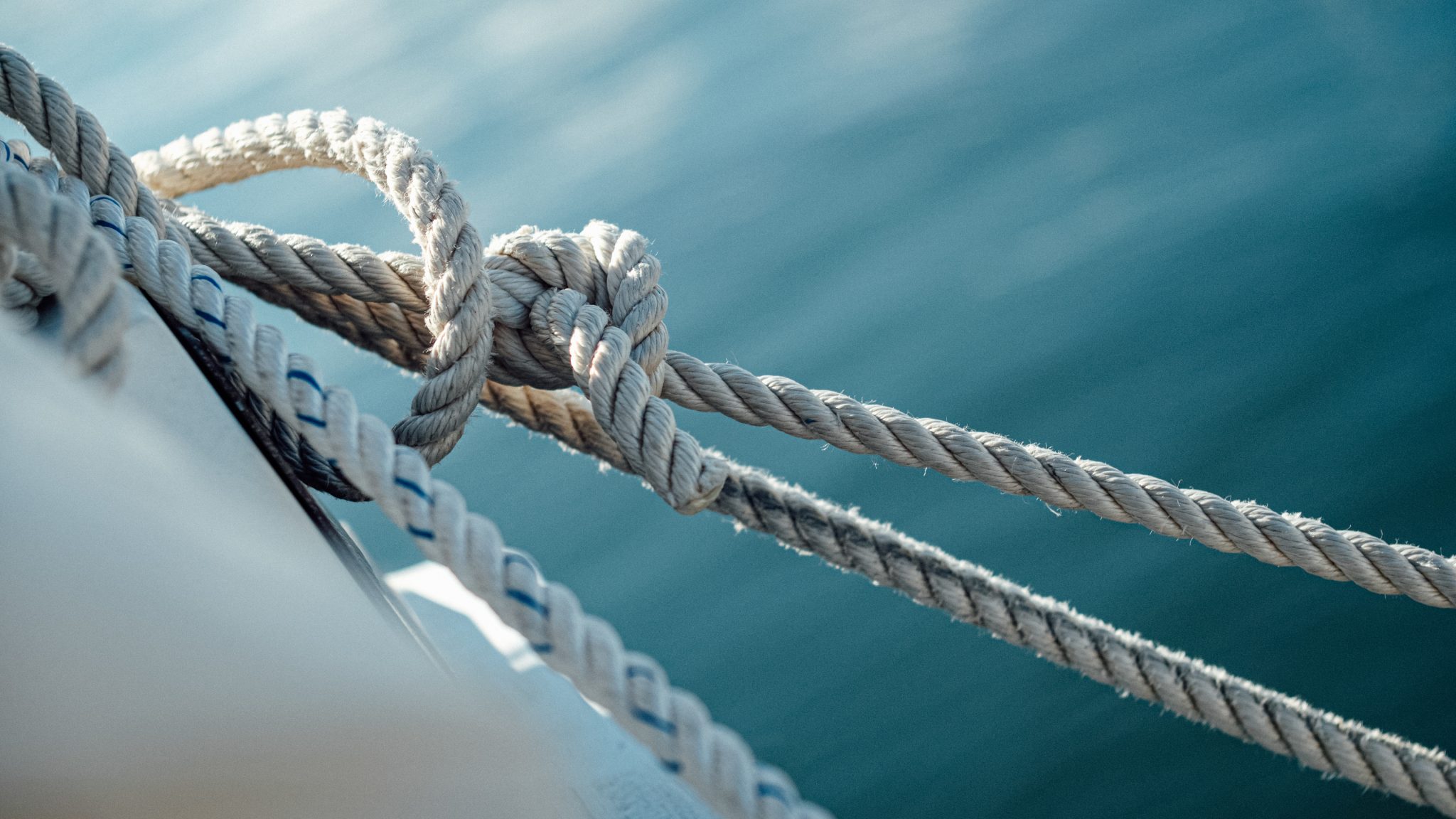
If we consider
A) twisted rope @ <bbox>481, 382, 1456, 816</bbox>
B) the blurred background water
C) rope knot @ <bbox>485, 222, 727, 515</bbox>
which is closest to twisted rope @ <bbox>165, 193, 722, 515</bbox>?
rope knot @ <bbox>485, 222, 727, 515</bbox>

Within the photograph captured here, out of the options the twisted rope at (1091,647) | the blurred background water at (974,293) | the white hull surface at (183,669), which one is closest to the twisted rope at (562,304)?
the twisted rope at (1091,647)

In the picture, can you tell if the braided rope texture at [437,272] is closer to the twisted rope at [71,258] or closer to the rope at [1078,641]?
the rope at [1078,641]

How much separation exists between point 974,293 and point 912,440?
778 millimetres

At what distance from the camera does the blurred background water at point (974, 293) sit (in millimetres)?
1306

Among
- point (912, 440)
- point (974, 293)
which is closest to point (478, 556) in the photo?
point (912, 440)

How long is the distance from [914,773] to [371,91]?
5.02 feet

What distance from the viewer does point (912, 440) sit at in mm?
865

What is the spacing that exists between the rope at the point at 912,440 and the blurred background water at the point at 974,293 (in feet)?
1.63

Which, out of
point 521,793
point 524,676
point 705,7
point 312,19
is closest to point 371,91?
point 312,19

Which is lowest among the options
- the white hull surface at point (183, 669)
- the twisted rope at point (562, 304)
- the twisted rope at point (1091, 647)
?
the twisted rope at point (1091, 647)

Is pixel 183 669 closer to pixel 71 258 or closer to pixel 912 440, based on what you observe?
pixel 71 258

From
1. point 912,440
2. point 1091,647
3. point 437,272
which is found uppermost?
point 437,272

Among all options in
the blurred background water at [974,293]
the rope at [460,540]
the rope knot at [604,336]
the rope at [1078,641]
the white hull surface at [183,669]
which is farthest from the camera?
the blurred background water at [974,293]

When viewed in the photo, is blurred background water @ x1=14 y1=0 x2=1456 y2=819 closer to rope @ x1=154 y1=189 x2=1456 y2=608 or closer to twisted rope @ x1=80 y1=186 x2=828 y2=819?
rope @ x1=154 y1=189 x2=1456 y2=608
